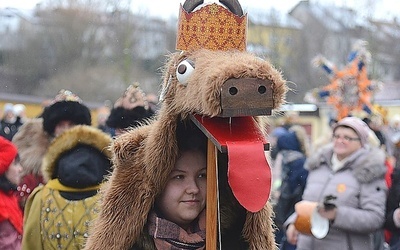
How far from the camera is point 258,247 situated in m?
3.38

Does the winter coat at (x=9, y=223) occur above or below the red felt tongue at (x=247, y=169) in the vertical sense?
below

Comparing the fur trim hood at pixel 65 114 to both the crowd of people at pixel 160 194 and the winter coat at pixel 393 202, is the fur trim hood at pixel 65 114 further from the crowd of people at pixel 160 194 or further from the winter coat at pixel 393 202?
the winter coat at pixel 393 202

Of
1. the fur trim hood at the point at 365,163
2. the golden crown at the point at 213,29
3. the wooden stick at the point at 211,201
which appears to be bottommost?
the wooden stick at the point at 211,201

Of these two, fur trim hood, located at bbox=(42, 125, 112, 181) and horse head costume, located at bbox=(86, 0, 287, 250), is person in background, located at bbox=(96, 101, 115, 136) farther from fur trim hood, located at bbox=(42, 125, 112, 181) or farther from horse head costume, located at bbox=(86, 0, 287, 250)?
horse head costume, located at bbox=(86, 0, 287, 250)

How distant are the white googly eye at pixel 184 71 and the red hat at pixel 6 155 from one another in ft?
9.14

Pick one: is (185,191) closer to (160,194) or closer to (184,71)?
(160,194)

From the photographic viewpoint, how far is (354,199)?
5785 mm

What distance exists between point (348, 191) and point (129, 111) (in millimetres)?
1929

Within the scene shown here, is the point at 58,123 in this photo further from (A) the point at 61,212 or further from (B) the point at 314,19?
(B) the point at 314,19

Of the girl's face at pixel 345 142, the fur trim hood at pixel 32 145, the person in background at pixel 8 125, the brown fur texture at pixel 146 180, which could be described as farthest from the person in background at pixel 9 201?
the person in background at pixel 8 125

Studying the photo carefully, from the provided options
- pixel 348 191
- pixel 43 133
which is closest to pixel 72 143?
pixel 43 133

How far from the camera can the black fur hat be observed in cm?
615

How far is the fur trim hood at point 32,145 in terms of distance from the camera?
6.31m

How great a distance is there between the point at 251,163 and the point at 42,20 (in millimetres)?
28967
